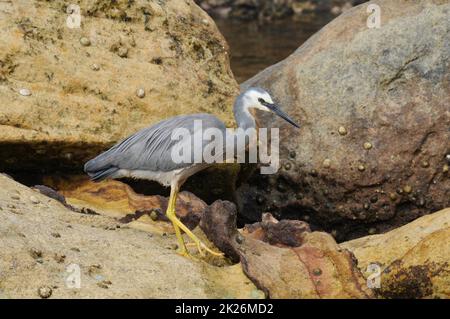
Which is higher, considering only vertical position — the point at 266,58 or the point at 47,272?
the point at 266,58

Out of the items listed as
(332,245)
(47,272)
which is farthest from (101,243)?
(332,245)

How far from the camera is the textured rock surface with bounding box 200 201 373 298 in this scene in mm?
5301

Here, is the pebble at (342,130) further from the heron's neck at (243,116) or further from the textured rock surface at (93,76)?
the heron's neck at (243,116)

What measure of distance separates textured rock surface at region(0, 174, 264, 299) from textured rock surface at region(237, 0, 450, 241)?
7.75 ft

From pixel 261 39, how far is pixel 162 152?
1375cm

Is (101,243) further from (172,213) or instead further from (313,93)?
(313,93)

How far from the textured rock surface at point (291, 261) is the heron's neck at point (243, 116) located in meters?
0.91

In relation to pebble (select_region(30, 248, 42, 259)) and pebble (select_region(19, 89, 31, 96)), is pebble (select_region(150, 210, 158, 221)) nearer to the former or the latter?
pebble (select_region(19, 89, 31, 96))

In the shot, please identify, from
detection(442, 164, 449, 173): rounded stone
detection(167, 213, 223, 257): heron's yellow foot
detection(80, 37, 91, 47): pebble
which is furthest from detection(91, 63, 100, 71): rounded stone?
detection(442, 164, 449, 173): rounded stone

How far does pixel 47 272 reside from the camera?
5008mm

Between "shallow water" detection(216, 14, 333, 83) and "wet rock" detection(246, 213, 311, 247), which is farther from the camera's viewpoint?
"shallow water" detection(216, 14, 333, 83)

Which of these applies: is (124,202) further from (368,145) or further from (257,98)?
(368,145)

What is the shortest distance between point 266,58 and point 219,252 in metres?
11.7

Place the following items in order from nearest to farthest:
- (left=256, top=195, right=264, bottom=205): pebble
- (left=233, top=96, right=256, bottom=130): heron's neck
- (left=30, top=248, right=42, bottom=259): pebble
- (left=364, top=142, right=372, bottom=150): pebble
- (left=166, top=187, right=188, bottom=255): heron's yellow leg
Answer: (left=30, top=248, right=42, bottom=259): pebble, (left=166, top=187, right=188, bottom=255): heron's yellow leg, (left=233, top=96, right=256, bottom=130): heron's neck, (left=364, top=142, right=372, bottom=150): pebble, (left=256, top=195, right=264, bottom=205): pebble
